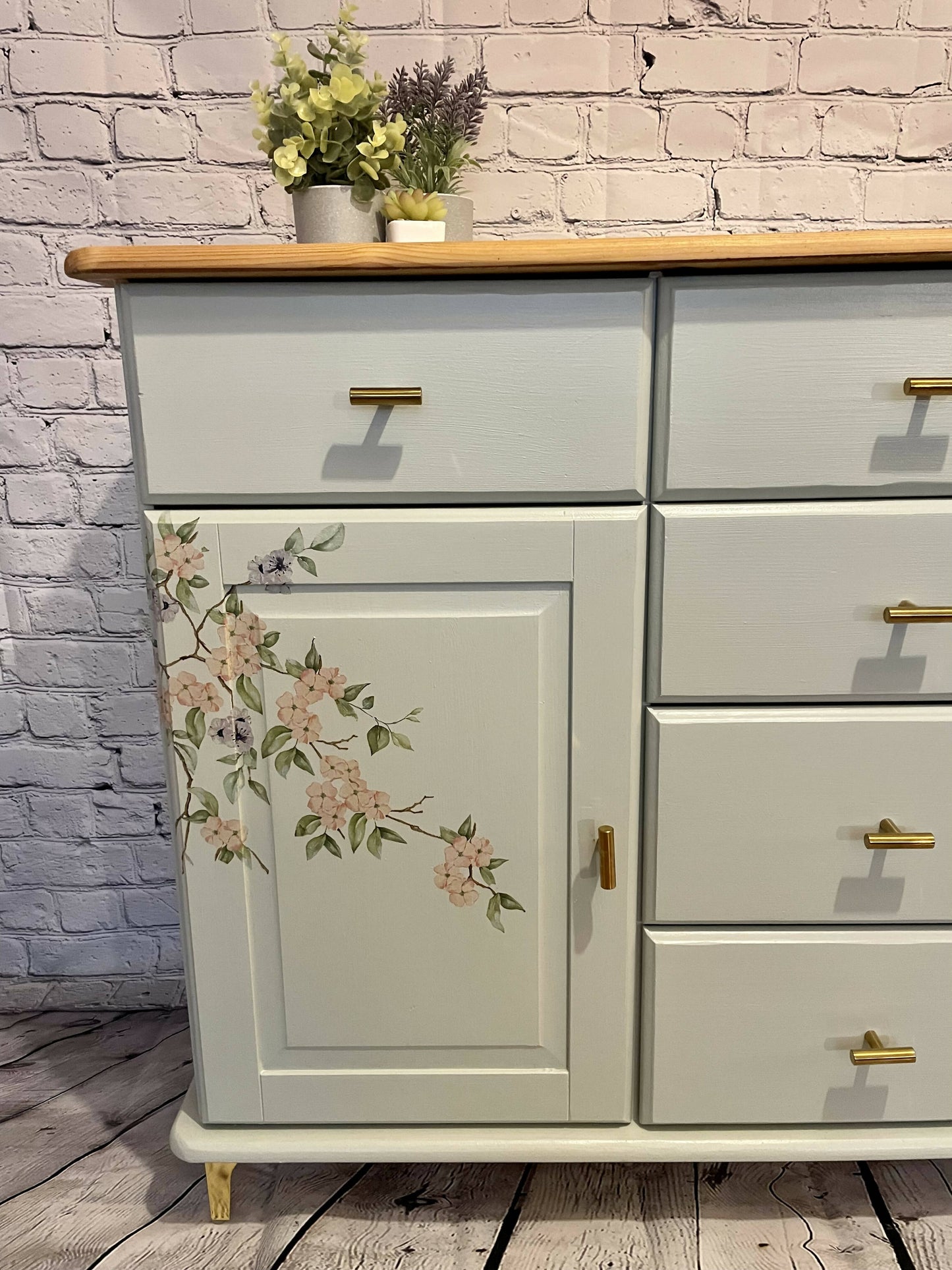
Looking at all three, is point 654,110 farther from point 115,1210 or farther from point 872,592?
point 115,1210

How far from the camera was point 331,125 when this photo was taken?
81 centimetres

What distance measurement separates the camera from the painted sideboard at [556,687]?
72 centimetres

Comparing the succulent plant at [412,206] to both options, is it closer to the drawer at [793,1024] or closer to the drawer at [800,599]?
the drawer at [800,599]

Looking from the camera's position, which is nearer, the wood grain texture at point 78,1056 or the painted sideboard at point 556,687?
the painted sideboard at point 556,687

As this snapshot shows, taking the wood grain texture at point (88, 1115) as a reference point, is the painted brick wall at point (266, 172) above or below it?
above

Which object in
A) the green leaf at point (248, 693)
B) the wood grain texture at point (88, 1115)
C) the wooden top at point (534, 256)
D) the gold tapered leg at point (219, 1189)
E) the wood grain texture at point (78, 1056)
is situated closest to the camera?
the wooden top at point (534, 256)

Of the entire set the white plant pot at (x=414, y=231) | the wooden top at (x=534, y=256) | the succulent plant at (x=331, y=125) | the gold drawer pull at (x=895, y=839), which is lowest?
the gold drawer pull at (x=895, y=839)

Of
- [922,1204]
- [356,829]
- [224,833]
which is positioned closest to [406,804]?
[356,829]

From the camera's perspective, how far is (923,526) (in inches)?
29.1

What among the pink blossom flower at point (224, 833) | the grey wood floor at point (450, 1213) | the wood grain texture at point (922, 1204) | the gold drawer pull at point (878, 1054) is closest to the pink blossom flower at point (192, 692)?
the pink blossom flower at point (224, 833)

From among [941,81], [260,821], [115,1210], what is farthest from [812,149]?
[115,1210]

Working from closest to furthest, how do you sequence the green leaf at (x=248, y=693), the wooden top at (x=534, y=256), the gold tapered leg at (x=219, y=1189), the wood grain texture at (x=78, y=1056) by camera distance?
the wooden top at (x=534, y=256) → the green leaf at (x=248, y=693) → the gold tapered leg at (x=219, y=1189) → the wood grain texture at (x=78, y=1056)

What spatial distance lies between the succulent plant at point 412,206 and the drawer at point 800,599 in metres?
0.38

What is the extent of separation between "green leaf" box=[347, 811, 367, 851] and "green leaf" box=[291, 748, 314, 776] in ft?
0.20
